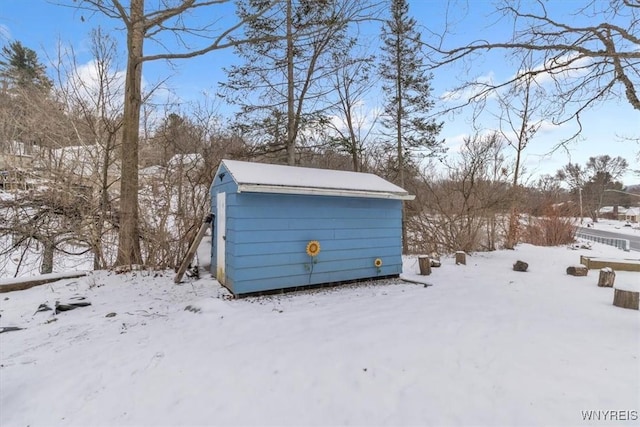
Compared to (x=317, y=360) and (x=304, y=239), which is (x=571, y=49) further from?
(x=317, y=360)

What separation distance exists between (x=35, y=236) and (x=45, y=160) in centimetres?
207

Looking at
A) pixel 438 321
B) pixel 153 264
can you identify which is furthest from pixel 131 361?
pixel 153 264

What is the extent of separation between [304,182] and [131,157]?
357 cm

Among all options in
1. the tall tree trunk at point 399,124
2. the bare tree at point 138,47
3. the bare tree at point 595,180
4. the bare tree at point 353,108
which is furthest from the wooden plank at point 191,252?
the bare tree at point 595,180

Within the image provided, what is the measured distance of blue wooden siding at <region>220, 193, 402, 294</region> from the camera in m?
4.12

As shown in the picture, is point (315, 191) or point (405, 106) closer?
point (315, 191)

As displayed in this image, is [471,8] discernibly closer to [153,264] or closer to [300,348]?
[300,348]

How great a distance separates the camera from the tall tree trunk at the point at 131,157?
220 inches

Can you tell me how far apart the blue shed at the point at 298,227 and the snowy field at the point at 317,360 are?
48 centimetres

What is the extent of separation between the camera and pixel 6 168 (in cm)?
675

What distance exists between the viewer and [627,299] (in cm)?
380

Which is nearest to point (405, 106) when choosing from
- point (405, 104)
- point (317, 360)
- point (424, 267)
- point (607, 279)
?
point (405, 104)

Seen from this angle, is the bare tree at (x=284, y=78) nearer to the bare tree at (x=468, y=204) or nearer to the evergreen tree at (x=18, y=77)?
the evergreen tree at (x=18, y=77)

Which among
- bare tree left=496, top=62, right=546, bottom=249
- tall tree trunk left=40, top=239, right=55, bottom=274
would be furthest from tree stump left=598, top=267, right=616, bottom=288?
tall tree trunk left=40, top=239, right=55, bottom=274
